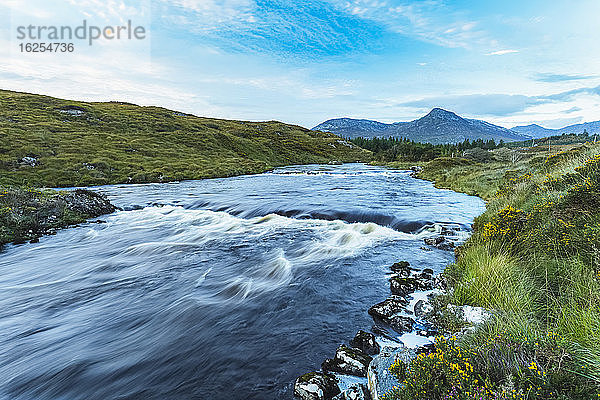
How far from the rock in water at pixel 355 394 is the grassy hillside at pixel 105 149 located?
141ft

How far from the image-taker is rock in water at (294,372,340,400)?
4578mm

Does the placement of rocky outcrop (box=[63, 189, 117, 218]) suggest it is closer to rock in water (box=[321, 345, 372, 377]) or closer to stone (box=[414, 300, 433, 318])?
rock in water (box=[321, 345, 372, 377])

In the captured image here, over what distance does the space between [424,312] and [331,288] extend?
2994 mm

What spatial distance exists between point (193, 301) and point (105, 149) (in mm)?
59419

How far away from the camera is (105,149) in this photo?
2190 inches

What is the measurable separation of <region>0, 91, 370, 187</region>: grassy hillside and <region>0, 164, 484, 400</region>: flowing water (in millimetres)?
29560

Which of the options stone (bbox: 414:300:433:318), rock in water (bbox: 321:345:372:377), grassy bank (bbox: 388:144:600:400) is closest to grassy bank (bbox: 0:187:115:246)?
rock in water (bbox: 321:345:372:377)

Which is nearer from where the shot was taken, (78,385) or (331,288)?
(78,385)

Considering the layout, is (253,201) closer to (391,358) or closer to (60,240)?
(60,240)

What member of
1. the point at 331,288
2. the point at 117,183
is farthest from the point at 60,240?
the point at 117,183

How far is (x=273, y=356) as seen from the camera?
6.04 metres

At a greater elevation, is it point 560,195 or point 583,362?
point 560,195

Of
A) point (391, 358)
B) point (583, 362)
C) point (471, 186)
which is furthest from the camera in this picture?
point (471, 186)

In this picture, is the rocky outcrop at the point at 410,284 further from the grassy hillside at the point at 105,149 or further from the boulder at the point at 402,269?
the grassy hillside at the point at 105,149
